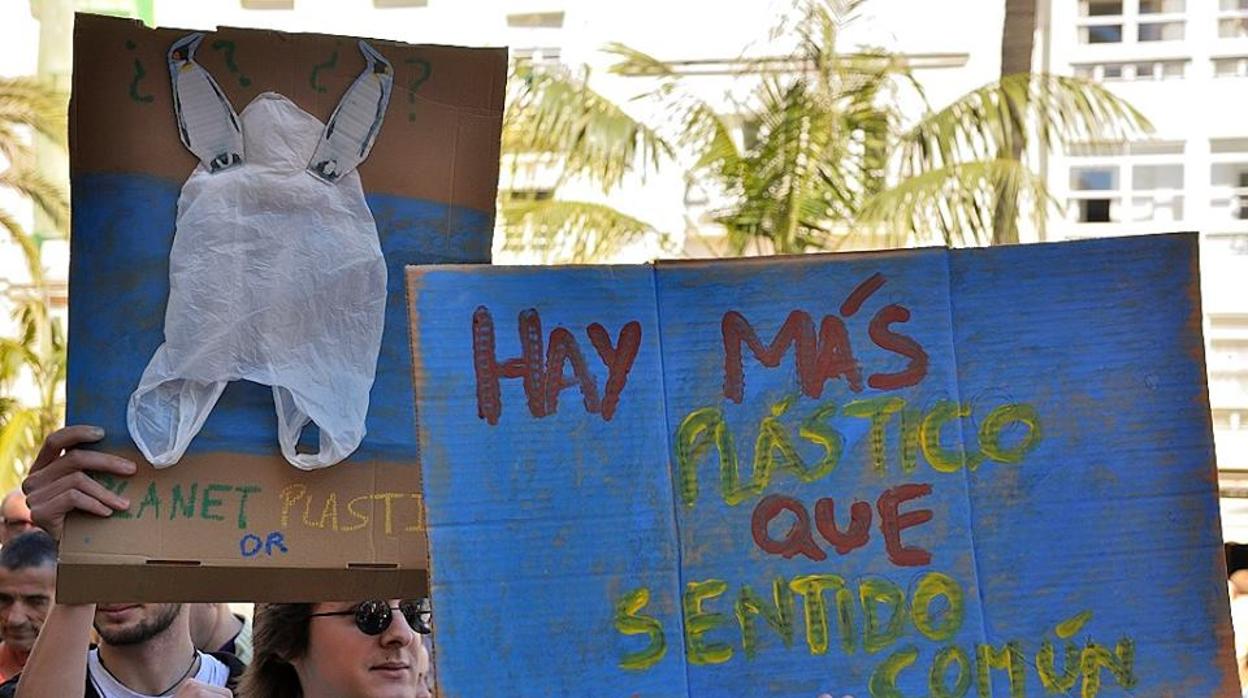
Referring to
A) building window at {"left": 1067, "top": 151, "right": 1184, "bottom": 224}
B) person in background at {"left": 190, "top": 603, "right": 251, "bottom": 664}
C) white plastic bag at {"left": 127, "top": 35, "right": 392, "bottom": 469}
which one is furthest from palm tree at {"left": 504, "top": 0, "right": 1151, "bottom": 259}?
building window at {"left": 1067, "top": 151, "right": 1184, "bottom": 224}

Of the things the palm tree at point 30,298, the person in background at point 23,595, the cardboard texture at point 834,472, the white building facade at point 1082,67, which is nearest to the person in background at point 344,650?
the cardboard texture at point 834,472

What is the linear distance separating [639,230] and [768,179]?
909 mm

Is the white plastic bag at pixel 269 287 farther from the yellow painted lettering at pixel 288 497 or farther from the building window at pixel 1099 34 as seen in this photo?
the building window at pixel 1099 34

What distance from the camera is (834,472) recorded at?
2.80 m

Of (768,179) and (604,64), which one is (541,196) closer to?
(604,64)

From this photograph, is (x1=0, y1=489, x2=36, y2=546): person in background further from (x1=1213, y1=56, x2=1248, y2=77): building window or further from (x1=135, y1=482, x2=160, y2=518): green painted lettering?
(x1=1213, y1=56, x2=1248, y2=77): building window

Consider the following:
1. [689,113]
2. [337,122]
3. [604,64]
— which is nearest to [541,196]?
[604,64]

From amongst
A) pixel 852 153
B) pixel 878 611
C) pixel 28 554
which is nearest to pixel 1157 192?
A: pixel 852 153

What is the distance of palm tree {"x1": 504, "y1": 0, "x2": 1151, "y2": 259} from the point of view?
12430mm

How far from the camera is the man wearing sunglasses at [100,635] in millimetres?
3078

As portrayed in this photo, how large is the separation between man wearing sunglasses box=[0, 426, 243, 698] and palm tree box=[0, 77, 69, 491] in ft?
33.2

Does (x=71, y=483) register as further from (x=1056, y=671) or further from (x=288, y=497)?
(x=1056, y=671)

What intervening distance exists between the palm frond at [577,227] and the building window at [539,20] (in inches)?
A: 494

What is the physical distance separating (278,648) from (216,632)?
151cm
